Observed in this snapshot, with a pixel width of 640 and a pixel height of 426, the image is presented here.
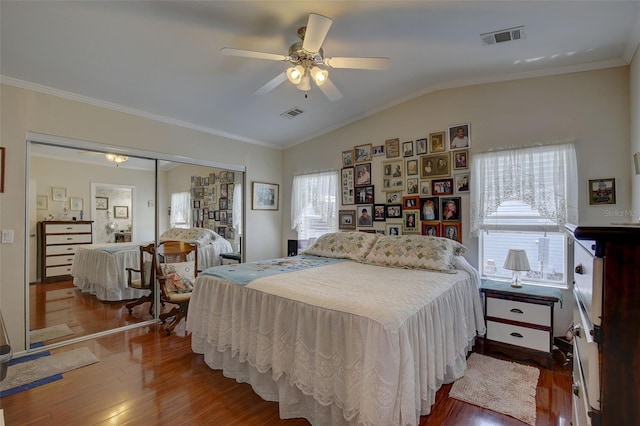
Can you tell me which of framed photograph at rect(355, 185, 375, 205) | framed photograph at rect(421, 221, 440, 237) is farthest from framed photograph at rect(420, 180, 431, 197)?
framed photograph at rect(355, 185, 375, 205)

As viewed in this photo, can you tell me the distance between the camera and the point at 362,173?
4.25 m

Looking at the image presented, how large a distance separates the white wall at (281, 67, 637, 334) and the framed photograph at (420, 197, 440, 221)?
289 millimetres

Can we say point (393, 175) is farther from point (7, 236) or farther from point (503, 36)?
point (7, 236)

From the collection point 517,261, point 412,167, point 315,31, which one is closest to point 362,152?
point 412,167

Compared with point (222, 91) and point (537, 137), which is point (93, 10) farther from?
point (537, 137)

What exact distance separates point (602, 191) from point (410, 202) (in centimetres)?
179

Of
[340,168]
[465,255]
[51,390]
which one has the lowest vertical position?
[51,390]

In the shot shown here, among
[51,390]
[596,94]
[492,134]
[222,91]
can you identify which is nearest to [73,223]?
[51,390]

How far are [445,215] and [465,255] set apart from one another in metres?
0.51

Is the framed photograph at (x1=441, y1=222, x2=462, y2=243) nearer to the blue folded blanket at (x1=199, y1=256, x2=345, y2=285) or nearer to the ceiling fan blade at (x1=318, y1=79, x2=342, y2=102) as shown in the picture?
the blue folded blanket at (x1=199, y1=256, x2=345, y2=285)

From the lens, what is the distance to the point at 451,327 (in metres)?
2.19

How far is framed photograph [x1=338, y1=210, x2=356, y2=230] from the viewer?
434cm

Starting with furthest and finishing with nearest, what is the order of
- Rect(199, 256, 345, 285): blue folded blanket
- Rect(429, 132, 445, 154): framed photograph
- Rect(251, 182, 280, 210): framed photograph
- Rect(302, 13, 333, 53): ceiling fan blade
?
Result: Rect(251, 182, 280, 210): framed photograph, Rect(429, 132, 445, 154): framed photograph, Rect(199, 256, 345, 285): blue folded blanket, Rect(302, 13, 333, 53): ceiling fan blade

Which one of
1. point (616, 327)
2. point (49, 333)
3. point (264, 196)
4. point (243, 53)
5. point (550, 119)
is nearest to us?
point (616, 327)
